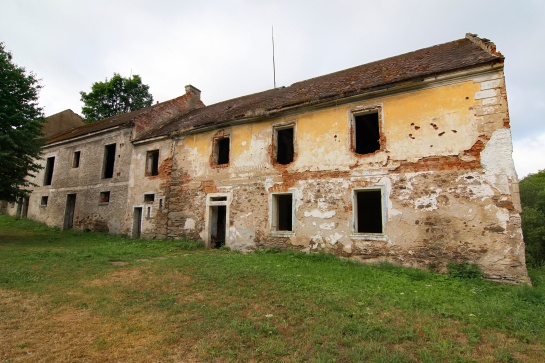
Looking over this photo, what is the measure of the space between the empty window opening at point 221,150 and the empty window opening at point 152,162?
12.2 feet

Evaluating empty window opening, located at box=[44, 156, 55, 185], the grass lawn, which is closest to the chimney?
empty window opening, located at box=[44, 156, 55, 185]

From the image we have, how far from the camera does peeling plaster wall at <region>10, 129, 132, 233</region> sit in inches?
632

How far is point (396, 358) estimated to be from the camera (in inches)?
133

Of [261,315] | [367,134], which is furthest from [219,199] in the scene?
[261,315]

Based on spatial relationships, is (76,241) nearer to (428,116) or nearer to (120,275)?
(120,275)

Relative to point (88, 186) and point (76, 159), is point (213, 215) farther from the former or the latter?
point (76, 159)

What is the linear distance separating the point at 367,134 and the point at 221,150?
21.9 feet

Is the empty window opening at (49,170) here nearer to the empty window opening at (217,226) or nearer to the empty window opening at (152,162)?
the empty window opening at (152,162)

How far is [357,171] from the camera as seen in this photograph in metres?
9.48

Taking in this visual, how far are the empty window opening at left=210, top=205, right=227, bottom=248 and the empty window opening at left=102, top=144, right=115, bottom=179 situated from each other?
7.67 metres

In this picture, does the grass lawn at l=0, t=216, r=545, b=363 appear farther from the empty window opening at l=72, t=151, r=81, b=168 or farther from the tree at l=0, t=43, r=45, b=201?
the empty window opening at l=72, t=151, r=81, b=168

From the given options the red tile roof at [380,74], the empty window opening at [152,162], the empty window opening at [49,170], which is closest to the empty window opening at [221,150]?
the red tile roof at [380,74]

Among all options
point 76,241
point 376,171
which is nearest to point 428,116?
point 376,171

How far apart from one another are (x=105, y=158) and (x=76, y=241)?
5428 mm
